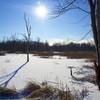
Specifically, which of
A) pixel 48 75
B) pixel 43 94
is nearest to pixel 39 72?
pixel 48 75

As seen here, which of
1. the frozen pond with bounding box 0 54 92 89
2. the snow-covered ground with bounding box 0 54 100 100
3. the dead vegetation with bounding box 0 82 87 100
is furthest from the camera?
the frozen pond with bounding box 0 54 92 89

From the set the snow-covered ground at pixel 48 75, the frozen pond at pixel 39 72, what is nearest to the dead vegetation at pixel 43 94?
the snow-covered ground at pixel 48 75

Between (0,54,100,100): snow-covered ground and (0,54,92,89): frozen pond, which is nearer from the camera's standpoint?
(0,54,100,100): snow-covered ground

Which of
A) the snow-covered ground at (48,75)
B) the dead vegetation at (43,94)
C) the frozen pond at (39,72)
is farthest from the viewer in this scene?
the frozen pond at (39,72)

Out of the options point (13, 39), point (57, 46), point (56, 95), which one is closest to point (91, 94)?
point (56, 95)

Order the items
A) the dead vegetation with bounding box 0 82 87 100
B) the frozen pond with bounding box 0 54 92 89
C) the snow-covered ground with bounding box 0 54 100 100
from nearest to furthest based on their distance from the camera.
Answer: the dead vegetation with bounding box 0 82 87 100 → the snow-covered ground with bounding box 0 54 100 100 → the frozen pond with bounding box 0 54 92 89

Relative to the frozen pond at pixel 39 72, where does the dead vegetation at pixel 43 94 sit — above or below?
below

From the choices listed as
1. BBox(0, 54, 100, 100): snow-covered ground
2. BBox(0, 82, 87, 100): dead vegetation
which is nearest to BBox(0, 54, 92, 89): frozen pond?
BBox(0, 54, 100, 100): snow-covered ground

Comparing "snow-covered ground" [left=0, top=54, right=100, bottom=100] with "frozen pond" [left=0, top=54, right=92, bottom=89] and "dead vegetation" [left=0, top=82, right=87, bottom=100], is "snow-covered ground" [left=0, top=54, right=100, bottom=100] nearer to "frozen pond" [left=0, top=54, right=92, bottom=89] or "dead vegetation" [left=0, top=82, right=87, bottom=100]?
"frozen pond" [left=0, top=54, right=92, bottom=89]

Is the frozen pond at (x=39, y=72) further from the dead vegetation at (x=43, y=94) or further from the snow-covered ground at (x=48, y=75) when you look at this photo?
the dead vegetation at (x=43, y=94)

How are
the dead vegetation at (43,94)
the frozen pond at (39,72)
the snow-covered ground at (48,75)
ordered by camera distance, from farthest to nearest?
the frozen pond at (39,72) → the snow-covered ground at (48,75) → the dead vegetation at (43,94)

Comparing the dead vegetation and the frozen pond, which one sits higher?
the frozen pond

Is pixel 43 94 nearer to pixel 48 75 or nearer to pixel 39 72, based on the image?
pixel 48 75

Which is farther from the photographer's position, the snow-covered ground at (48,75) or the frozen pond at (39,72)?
the frozen pond at (39,72)
